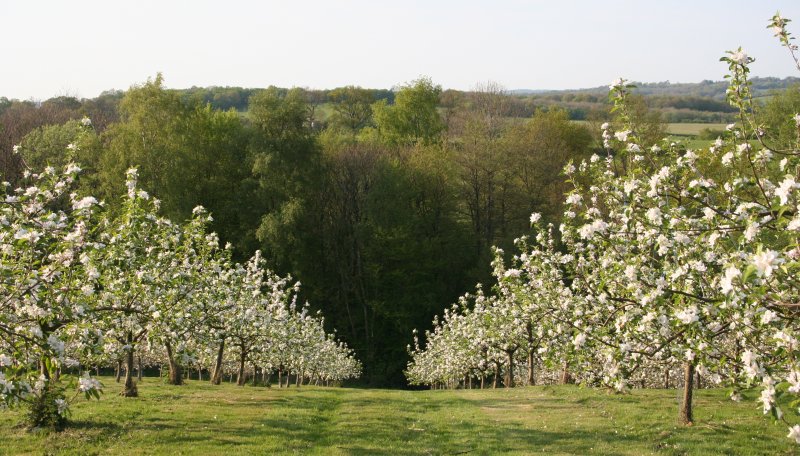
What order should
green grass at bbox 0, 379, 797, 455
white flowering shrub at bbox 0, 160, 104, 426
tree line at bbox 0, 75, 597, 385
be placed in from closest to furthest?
white flowering shrub at bbox 0, 160, 104, 426 < green grass at bbox 0, 379, 797, 455 < tree line at bbox 0, 75, 597, 385

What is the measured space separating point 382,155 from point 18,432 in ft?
144

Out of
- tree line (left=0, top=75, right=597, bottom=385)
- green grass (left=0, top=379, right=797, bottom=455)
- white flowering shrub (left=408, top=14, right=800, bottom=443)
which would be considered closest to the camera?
white flowering shrub (left=408, top=14, right=800, bottom=443)

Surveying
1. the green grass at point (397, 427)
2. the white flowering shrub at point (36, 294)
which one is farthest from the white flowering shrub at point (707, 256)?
the white flowering shrub at point (36, 294)

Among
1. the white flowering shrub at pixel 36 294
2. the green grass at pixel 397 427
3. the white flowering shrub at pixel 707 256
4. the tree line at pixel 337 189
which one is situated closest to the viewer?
the white flowering shrub at pixel 707 256

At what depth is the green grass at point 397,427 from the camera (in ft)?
50.6

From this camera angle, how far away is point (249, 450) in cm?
1535

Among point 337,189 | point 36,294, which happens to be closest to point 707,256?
point 36,294

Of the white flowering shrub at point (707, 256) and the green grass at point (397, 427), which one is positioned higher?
the white flowering shrub at point (707, 256)

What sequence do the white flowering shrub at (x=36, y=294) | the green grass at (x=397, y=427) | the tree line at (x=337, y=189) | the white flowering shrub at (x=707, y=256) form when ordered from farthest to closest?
the tree line at (x=337, y=189) < the green grass at (x=397, y=427) < the white flowering shrub at (x=36, y=294) < the white flowering shrub at (x=707, y=256)

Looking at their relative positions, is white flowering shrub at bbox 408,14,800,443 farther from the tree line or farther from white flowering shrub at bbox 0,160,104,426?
the tree line

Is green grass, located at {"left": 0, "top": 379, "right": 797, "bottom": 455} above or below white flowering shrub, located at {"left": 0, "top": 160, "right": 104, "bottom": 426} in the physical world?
below

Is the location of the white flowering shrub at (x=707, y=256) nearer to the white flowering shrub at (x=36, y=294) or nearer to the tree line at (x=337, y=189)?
the white flowering shrub at (x=36, y=294)

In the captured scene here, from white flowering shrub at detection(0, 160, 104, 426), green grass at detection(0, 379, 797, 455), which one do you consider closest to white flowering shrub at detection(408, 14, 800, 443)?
green grass at detection(0, 379, 797, 455)

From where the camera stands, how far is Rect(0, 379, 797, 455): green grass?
50.6ft
